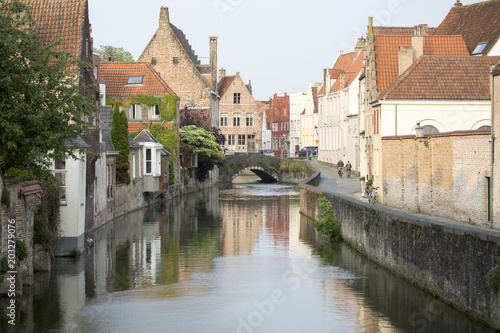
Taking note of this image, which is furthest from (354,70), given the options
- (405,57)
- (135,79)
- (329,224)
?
(329,224)

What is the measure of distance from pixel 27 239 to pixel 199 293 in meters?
4.64

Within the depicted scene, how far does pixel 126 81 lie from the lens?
51562 mm

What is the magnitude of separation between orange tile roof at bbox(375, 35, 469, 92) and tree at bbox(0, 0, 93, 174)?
20.3m

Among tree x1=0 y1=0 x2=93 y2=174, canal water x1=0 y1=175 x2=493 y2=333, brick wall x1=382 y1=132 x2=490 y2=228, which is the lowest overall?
canal water x1=0 y1=175 x2=493 y2=333

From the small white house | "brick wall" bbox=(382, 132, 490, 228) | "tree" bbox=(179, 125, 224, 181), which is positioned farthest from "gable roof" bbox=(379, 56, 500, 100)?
"tree" bbox=(179, 125, 224, 181)

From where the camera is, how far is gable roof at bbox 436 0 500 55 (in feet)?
128

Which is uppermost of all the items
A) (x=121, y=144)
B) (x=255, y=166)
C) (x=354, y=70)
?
(x=354, y=70)

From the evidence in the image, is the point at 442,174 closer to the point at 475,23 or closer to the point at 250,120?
the point at 475,23

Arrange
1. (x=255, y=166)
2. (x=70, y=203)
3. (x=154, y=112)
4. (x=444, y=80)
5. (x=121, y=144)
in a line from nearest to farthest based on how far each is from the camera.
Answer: (x=70, y=203) < (x=444, y=80) < (x=121, y=144) < (x=154, y=112) < (x=255, y=166)

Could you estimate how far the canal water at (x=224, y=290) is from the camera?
16.0 metres

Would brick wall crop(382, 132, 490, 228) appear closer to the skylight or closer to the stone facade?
the skylight

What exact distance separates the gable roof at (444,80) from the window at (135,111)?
2334cm

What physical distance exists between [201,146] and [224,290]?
130 ft

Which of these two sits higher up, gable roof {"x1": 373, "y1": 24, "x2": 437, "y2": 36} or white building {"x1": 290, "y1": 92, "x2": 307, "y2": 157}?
gable roof {"x1": 373, "y1": 24, "x2": 437, "y2": 36}
